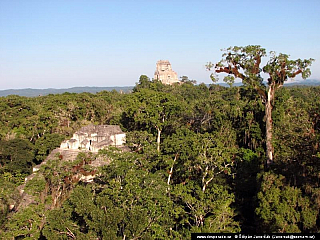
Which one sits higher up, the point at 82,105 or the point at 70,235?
the point at 82,105

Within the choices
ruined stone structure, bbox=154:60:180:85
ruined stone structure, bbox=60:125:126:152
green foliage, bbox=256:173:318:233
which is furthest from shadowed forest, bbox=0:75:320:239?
ruined stone structure, bbox=154:60:180:85

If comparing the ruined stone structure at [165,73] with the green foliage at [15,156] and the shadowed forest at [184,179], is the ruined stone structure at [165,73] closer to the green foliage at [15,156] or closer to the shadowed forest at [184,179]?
the shadowed forest at [184,179]

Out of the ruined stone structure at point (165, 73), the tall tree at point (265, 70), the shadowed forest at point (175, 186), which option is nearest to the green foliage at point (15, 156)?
the shadowed forest at point (175, 186)

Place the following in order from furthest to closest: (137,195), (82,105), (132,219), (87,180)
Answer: (82,105), (87,180), (137,195), (132,219)

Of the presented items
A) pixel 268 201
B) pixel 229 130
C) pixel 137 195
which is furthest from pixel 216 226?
pixel 229 130

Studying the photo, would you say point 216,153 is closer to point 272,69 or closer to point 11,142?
point 272,69

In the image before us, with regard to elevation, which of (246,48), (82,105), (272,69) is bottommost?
(82,105)
